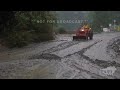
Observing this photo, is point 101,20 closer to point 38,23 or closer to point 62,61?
point 62,61

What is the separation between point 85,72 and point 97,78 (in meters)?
1.08

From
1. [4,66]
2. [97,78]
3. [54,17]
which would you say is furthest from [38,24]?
[97,78]


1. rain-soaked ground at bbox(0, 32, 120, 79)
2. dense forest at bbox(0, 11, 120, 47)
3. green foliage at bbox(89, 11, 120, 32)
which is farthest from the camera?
green foliage at bbox(89, 11, 120, 32)

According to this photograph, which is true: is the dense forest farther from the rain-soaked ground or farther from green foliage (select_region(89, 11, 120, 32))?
the rain-soaked ground

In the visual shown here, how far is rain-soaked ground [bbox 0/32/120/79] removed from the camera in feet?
25.2

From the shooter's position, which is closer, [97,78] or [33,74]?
[97,78]

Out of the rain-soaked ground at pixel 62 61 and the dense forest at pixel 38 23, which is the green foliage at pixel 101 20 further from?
the rain-soaked ground at pixel 62 61

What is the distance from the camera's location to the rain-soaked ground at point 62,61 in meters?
7.67

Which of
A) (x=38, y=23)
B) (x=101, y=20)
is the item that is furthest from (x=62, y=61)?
(x=101, y=20)

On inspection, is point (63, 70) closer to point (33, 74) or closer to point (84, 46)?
point (33, 74)

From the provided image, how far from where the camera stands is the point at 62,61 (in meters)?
9.45

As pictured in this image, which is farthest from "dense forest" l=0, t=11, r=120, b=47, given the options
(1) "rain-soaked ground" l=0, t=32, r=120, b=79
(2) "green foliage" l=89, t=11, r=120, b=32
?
(1) "rain-soaked ground" l=0, t=32, r=120, b=79
